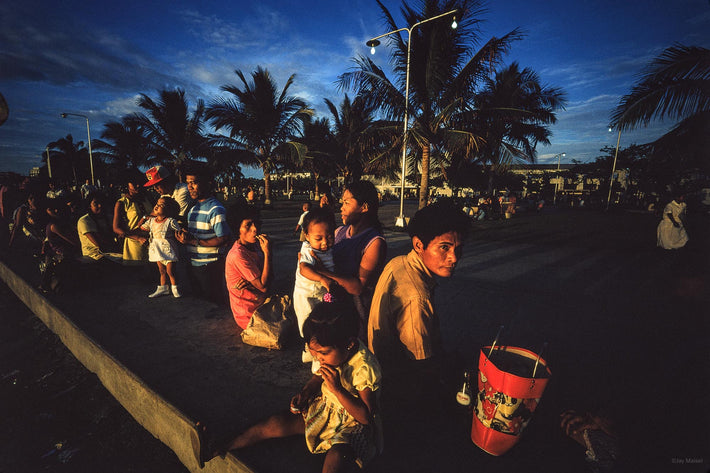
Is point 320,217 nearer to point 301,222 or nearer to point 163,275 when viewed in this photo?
point 301,222

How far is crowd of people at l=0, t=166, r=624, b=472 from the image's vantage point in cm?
147

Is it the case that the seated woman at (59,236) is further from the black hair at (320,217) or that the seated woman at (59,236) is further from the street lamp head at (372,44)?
the street lamp head at (372,44)

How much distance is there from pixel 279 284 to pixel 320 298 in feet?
9.74

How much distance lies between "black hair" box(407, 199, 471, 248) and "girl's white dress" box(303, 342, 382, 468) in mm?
771

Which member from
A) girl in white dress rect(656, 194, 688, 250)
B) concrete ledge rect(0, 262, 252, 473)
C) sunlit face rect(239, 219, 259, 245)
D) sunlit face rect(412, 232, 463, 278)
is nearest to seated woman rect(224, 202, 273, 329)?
sunlit face rect(239, 219, 259, 245)

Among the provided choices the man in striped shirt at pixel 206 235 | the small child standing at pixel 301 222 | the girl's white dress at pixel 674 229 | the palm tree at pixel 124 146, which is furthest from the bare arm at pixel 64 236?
the palm tree at pixel 124 146

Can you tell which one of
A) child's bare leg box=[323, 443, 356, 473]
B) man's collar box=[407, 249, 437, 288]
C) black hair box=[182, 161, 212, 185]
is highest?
black hair box=[182, 161, 212, 185]

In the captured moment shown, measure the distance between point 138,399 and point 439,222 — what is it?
2.73m

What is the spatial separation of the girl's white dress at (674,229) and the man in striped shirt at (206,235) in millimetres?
9967

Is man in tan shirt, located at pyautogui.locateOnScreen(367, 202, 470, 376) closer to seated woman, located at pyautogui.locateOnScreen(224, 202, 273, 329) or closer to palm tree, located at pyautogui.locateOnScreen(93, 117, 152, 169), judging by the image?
seated woman, located at pyautogui.locateOnScreen(224, 202, 273, 329)

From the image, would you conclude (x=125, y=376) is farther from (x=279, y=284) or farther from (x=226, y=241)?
(x=279, y=284)

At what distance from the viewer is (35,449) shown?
2195 mm

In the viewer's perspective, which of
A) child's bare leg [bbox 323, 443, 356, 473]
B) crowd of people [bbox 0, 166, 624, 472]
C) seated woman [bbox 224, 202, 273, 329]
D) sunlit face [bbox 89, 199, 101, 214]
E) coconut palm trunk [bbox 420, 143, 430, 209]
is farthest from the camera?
coconut palm trunk [bbox 420, 143, 430, 209]

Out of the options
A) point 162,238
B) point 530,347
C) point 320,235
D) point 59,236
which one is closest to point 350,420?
point 320,235
